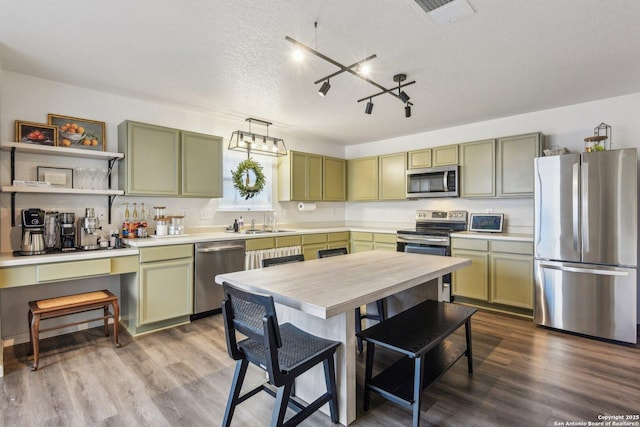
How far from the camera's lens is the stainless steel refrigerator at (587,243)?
2.93 metres

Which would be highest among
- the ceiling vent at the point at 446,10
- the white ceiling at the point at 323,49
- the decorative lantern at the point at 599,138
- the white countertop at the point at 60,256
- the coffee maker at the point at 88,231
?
the white ceiling at the point at 323,49

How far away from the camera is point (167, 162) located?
3553 millimetres

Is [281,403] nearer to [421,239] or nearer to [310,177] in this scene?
[421,239]

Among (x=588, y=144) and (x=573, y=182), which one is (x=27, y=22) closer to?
(x=573, y=182)

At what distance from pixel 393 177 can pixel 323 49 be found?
120 inches

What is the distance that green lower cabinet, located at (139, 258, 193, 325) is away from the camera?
3.11 meters

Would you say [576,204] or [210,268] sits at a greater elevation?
[576,204]

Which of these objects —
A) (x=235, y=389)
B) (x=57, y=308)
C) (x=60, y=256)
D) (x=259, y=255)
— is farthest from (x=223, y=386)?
(x=259, y=255)

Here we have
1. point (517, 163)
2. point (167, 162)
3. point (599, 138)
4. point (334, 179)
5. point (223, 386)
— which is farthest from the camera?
point (334, 179)

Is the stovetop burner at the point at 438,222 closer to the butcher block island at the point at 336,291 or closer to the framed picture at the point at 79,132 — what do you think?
the butcher block island at the point at 336,291

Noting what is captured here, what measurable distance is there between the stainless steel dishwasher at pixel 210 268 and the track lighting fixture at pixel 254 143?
1.35 metres

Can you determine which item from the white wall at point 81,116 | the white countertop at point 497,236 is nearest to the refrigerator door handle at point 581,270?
the white countertop at point 497,236

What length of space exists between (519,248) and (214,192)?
12.0 ft

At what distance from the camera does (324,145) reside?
229 inches
